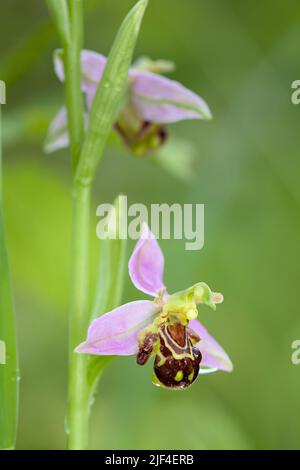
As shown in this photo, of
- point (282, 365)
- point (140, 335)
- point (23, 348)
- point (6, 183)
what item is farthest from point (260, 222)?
point (140, 335)

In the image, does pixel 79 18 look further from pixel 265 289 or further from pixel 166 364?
pixel 265 289

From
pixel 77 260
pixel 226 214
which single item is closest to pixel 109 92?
pixel 77 260

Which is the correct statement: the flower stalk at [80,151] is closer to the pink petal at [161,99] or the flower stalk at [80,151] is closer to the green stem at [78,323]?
the green stem at [78,323]

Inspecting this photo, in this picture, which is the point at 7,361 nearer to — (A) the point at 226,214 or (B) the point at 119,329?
(B) the point at 119,329

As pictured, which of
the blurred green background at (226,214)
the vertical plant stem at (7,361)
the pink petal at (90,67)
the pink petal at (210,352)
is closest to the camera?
the vertical plant stem at (7,361)

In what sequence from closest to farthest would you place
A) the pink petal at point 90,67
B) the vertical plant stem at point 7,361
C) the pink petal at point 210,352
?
the vertical plant stem at point 7,361
the pink petal at point 210,352
the pink petal at point 90,67

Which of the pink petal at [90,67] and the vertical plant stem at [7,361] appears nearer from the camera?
the vertical plant stem at [7,361]

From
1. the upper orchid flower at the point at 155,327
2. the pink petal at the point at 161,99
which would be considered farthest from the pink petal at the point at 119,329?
the pink petal at the point at 161,99

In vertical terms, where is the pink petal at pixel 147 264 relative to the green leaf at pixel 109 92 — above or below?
below
